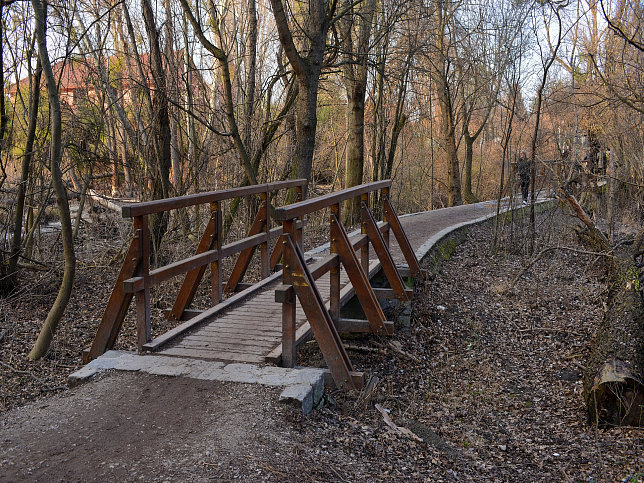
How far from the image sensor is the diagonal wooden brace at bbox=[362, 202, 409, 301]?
7512mm

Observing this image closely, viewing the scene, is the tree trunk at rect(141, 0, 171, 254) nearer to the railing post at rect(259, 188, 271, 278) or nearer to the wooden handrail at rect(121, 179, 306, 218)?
the railing post at rect(259, 188, 271, 278)

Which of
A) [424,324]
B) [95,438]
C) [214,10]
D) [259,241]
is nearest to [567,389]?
[424,324]

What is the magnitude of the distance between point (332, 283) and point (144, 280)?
205 cm

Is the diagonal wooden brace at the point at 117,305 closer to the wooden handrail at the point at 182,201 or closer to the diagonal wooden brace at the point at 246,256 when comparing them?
the wooden handrail at the point at 182,201

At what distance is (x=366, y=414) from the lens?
4973 millimetres

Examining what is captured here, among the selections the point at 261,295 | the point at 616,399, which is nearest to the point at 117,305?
the point at 261,295

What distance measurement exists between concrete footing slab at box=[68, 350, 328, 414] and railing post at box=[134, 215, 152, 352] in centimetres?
23

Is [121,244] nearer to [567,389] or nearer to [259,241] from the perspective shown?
[259,241]

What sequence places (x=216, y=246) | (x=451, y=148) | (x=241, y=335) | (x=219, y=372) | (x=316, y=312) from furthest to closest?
(x=451, y=148) → (x=216, y=246) → (x=241, y=335) → (x=316, y=312) → (x=219, y=372)

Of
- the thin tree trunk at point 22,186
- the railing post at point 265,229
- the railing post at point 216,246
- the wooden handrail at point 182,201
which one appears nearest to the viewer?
the wooden handrail at point 182,201

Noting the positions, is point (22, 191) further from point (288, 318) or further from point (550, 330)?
point (550, 330)

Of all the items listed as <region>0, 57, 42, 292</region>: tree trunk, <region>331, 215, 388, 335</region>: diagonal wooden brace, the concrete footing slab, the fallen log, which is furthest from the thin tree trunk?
the fallen log

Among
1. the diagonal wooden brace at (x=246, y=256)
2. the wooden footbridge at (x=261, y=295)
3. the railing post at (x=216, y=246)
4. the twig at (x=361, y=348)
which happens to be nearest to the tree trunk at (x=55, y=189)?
the wooden footbridge at (x=261, y=295)

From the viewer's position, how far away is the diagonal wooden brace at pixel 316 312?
4.97 m
